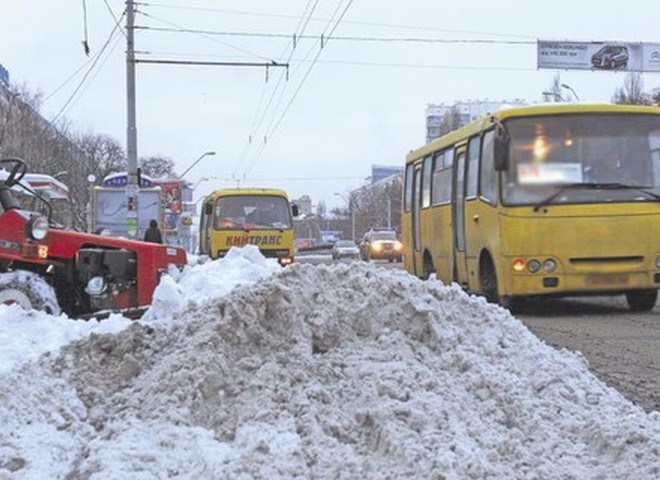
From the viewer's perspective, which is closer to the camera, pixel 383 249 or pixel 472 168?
pixel 472 168

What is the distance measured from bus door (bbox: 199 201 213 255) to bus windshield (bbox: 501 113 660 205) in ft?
34.5

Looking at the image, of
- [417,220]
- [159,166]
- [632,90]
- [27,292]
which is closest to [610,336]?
[27,292]

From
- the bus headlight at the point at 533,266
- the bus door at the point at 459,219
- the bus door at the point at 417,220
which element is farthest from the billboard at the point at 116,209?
the bus headlight at the point at 533,266

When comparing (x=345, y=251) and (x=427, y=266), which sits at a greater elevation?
(x=427, y=266)

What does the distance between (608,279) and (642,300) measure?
1501mm

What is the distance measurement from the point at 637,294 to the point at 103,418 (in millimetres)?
9391

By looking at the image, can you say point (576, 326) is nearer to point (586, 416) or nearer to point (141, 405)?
point (586, 416)

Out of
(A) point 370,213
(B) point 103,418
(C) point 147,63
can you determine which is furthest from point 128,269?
(A) point 370,213

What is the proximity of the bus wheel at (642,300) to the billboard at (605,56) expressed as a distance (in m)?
23.0

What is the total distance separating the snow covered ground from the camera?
4262 millimetres

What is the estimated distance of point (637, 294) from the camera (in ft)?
39.8

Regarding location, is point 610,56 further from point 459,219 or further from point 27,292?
point 27,292

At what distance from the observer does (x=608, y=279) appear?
11047 millimetres

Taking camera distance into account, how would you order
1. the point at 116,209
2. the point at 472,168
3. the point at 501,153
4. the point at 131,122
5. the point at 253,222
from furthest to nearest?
1. the point at 116,209
2. the point at 131,122
3. the point at 253,222
4. the point at 472,168
5. the point at 501,153
